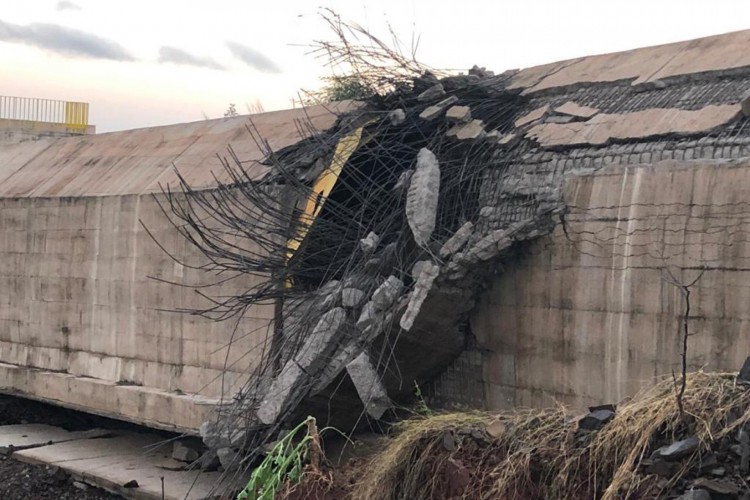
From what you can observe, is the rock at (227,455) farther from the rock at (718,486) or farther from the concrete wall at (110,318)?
the rock at (718,486)

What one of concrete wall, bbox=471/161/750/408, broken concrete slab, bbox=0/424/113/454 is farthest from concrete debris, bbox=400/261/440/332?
broken concrete slab, bbox=0/424/113/454

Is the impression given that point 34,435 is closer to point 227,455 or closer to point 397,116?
point 227,455

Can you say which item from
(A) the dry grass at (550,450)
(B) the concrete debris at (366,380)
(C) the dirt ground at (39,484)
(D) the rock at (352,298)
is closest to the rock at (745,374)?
(A) the dry grass at (550,450)

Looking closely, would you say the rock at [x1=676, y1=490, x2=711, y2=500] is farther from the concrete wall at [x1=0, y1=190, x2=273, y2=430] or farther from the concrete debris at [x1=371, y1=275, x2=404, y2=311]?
the concrete wall at [x1=0, y1=190, x2=273, y2=430]

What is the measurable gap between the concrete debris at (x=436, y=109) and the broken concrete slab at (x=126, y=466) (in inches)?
160

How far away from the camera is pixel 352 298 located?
7.81 m

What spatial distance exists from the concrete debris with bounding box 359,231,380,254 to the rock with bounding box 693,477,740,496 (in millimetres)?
3917

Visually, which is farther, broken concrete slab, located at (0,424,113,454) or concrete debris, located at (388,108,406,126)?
broken concrete slab, located at (0,424,113,454)

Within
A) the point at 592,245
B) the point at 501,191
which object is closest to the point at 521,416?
the point at 592,245

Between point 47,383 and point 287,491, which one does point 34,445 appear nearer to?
point 47,383

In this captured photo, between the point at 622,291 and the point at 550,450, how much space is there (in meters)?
1.68

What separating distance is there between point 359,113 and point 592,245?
123 inches

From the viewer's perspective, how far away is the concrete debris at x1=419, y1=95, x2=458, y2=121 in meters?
8.75

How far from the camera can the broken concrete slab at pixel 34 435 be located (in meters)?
12.0
